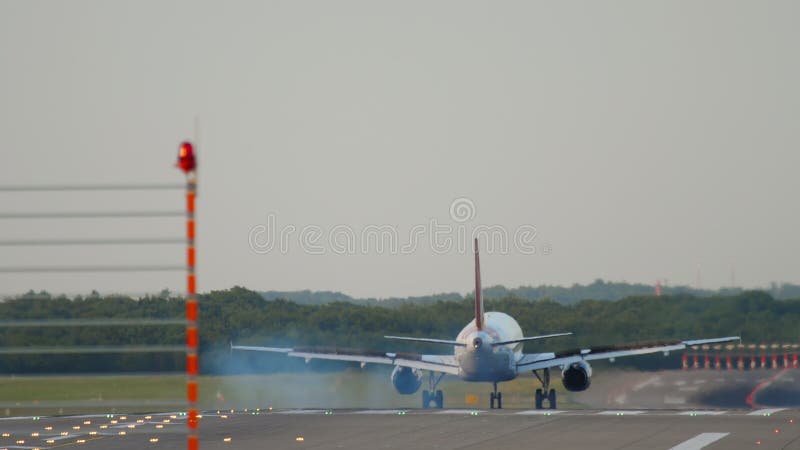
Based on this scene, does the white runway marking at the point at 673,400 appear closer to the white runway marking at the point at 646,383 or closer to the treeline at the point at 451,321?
the white runway marking at the point at 646,383

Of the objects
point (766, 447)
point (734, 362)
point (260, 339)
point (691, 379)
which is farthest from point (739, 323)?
point (766, 447)

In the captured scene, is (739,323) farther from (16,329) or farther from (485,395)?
(16,329)

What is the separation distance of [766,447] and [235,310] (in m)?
42.7

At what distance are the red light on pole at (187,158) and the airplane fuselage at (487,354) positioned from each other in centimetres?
4011

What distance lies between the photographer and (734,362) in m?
60.5

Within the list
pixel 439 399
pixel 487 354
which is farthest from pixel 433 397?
pixel 487 354

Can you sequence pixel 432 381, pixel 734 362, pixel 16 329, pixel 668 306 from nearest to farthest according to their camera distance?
pixel 16 329 → pixel 432 381 → pixel 734 362 → pixel 668 306

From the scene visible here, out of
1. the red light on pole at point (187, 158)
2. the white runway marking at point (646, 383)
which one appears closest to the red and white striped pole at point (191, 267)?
the red light on pole at point (187, 158)

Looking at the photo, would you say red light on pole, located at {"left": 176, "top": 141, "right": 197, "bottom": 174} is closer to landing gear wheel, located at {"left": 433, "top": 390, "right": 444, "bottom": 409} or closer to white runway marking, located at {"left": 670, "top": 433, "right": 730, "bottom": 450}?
white runway marking, located at {"left": 670, "top": 433, "right": 730, "bottom": 450}

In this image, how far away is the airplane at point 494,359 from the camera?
5303cm

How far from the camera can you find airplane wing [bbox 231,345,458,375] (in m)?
56.4

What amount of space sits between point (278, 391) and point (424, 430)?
92.7ft

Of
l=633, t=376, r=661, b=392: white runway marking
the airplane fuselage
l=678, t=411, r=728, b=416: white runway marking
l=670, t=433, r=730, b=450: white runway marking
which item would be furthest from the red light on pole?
l=633, t=376, r=661, b=392: white runway marking

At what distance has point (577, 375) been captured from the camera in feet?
178
